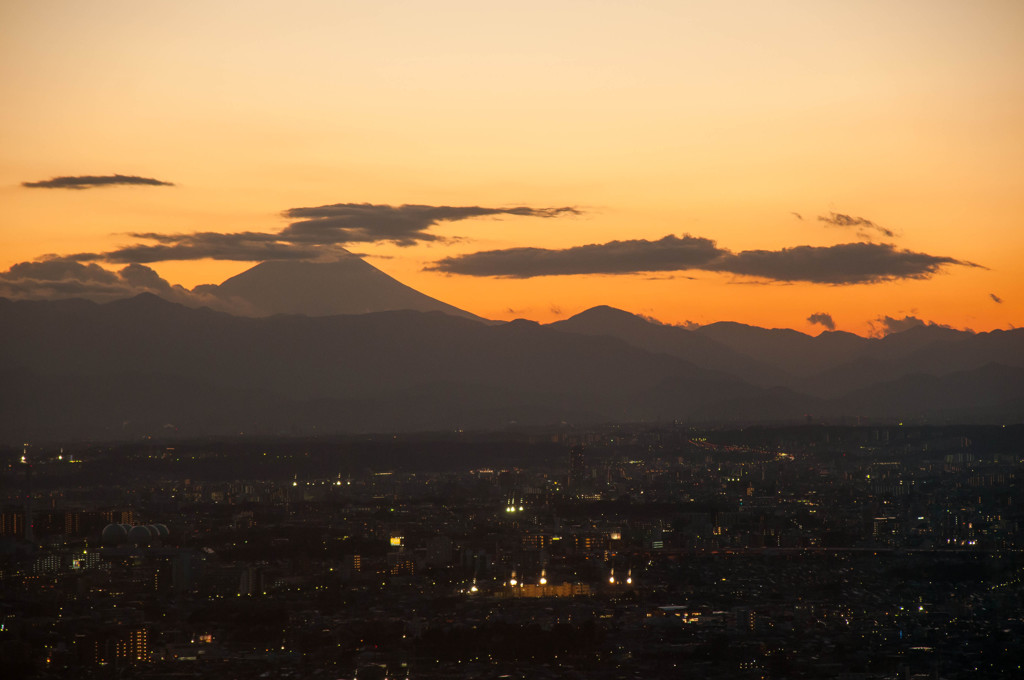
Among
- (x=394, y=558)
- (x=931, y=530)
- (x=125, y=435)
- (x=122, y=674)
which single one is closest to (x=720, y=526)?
(x=931, y=530)

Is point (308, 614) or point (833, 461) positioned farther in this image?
point (833, 461)

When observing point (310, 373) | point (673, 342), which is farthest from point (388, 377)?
point (673, 342)

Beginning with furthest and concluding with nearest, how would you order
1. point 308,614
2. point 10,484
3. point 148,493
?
point 148,493 → point 10,484 → point 308,614

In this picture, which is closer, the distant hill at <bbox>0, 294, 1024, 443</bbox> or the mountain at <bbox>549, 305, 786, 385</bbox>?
the distant hill at <bbox>0, 294, 1024, 443</bbox>

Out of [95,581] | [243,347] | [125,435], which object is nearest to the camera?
[95,581]

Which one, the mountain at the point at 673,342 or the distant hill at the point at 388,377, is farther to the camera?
the mountain at the point at 673,342

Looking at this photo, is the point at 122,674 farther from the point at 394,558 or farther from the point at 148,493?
the point at 148,493

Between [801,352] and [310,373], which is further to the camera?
[801,352]

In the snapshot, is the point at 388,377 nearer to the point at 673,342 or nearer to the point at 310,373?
the point at 310,373

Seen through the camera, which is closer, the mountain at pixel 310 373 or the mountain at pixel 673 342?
the mountain at pixel 310 373

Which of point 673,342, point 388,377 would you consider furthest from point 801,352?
point 388,377

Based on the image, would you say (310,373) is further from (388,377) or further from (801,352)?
(801,352)
